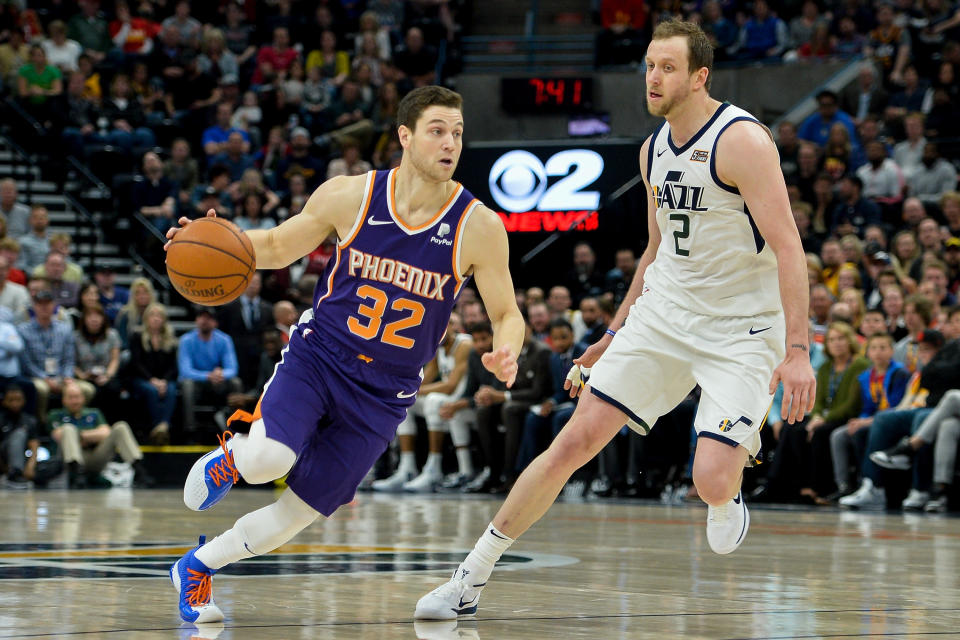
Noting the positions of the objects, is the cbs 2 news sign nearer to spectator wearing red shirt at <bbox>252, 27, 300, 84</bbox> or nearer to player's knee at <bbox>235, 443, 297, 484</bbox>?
spectator wearing red shirt at <bbox>252, 27, 300, 84</bbox>

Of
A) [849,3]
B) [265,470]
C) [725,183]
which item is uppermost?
[849,3]

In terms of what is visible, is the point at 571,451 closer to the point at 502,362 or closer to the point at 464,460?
the point at 502,362

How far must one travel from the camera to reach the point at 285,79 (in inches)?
816

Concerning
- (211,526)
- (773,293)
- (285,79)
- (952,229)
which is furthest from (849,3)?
(773,293)

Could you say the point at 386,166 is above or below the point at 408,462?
above

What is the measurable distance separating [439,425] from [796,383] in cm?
984

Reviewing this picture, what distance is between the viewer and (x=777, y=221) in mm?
4953

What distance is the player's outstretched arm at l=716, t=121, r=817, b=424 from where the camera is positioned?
15.5ft

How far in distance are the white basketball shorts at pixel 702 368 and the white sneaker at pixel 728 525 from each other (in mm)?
234

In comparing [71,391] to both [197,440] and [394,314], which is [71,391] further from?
[394,314]

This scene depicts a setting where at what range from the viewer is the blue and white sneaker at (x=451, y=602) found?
4738 mm

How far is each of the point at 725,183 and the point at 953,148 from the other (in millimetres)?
12728

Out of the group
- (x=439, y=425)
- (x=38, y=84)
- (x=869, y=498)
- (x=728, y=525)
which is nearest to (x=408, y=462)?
(x=439, y=425)

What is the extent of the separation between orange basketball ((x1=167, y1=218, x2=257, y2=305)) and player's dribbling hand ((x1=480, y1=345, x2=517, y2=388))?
93 cm
